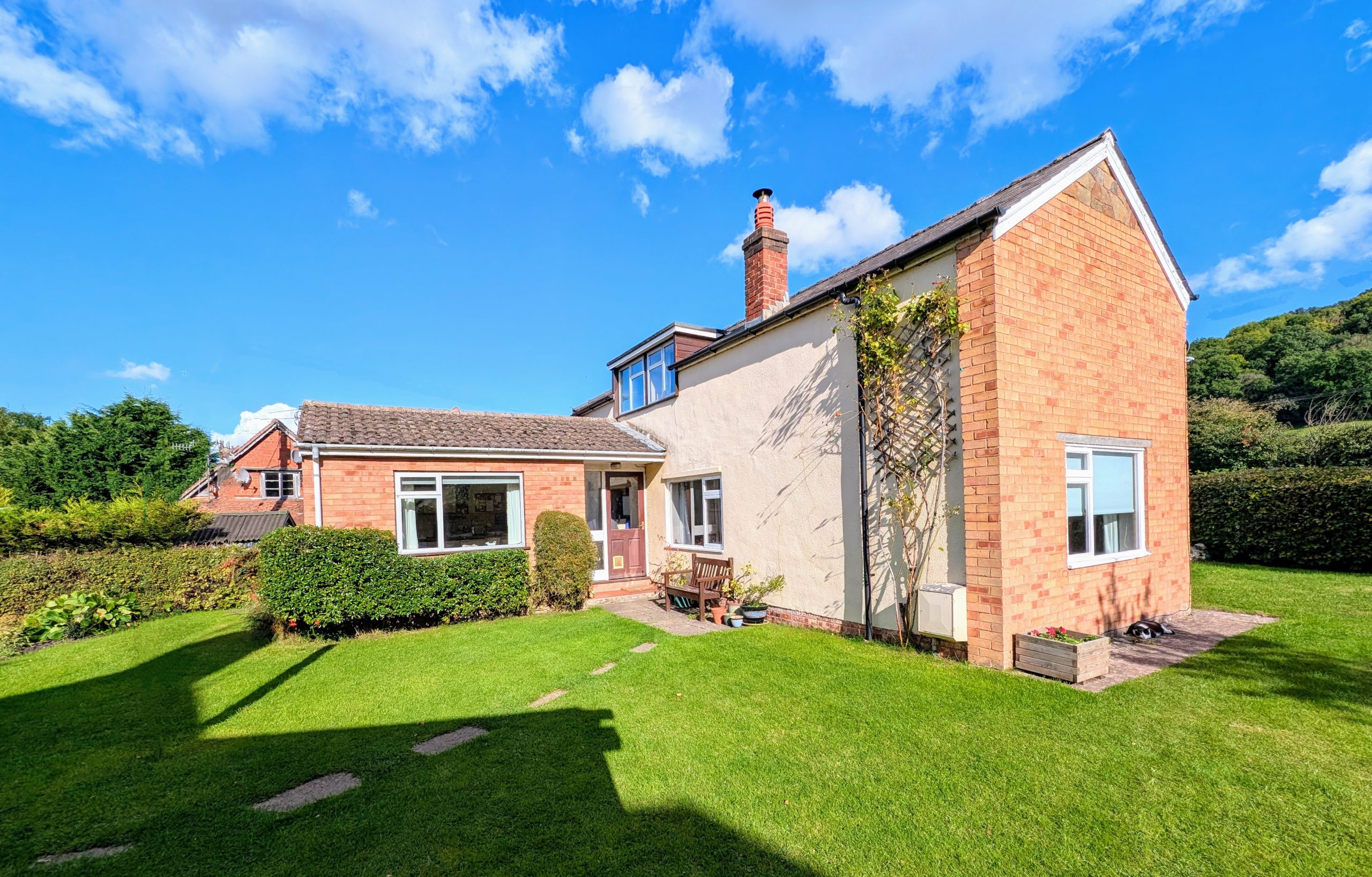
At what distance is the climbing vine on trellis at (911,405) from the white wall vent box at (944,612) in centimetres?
44

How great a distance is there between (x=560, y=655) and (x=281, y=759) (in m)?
3.35

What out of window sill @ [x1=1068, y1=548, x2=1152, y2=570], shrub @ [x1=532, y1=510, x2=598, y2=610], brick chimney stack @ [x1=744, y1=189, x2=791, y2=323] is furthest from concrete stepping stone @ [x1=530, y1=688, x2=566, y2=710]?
brick chimney stack @ [x1=744, y1=189, x2=791, y2=323]

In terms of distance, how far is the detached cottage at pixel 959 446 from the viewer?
6.28m

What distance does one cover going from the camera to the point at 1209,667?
5.93 meters

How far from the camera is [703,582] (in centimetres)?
970

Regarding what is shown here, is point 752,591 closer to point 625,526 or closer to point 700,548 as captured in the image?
point 700,548

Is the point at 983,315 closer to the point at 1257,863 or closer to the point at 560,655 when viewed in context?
the point at 1257,863

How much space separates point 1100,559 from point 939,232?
5020 millimetres

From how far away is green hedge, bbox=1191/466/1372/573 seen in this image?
35.2 ft

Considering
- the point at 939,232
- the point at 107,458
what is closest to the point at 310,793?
Answer: the point at 939,232

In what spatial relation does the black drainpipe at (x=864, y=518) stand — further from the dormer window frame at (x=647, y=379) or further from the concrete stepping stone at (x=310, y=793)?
the concrete stepping stone at (x=310, y=793)

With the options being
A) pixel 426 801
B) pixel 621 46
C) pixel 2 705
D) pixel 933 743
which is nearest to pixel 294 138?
pixel 621 46

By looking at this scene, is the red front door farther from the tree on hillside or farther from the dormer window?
the tree on hillside

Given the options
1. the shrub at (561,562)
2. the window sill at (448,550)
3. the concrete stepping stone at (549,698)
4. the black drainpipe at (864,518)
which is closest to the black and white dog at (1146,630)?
the black drainpipe at (864,518)
